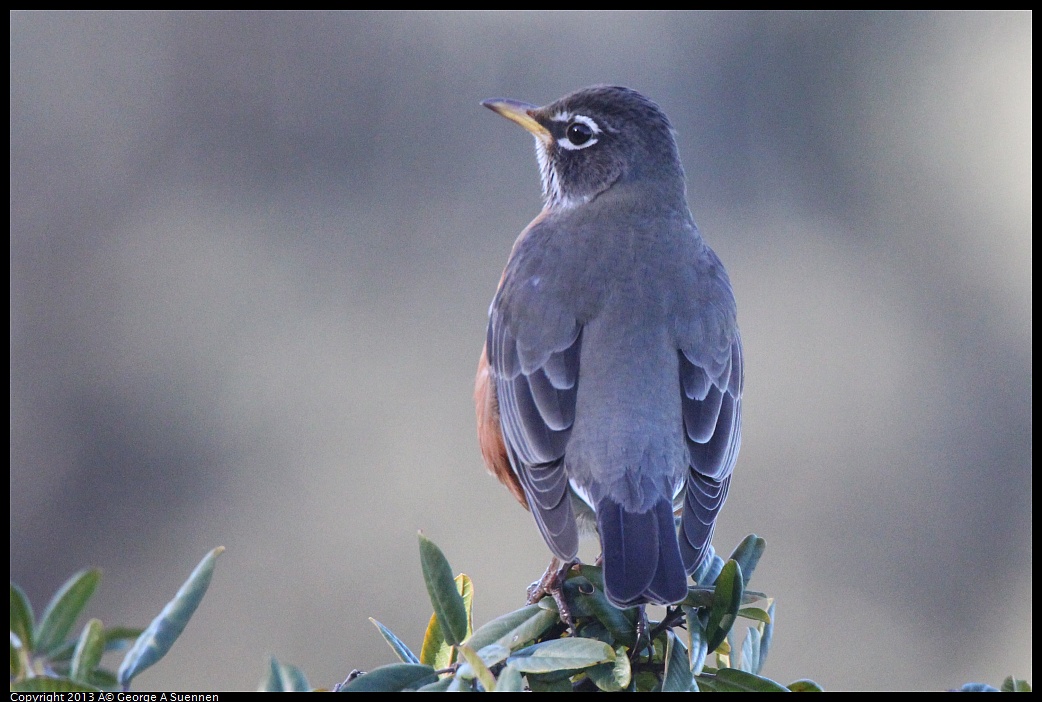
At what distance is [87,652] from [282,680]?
0.38 meters

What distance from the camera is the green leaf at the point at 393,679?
6.88 feet

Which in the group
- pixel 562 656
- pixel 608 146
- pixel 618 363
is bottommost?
pixel 562 656

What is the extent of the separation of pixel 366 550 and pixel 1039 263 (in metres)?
5.42

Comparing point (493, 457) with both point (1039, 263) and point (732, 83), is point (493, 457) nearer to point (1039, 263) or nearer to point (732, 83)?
point (1039, 263)

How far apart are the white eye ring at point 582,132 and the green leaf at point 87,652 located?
331 centimetres

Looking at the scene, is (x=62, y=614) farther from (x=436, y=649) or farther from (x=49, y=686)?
(x=436, y=649)

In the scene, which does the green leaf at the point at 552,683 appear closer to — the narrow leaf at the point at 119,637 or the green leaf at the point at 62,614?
the narrow leaf at the point at 119,637

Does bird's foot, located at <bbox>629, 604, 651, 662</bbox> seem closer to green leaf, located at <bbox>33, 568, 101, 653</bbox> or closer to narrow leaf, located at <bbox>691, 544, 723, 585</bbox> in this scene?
narrow leaf, located at <bbox>691, 544, 723, 585</bbox>

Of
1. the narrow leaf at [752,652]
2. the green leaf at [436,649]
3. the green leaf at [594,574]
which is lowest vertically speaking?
the narrow leaf at [752,652]

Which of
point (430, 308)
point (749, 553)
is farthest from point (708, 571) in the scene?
point (430, 308)

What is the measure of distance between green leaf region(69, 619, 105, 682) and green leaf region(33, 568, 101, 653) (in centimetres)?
10

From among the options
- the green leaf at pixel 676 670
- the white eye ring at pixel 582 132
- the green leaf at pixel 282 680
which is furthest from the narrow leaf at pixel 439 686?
the white eye ring at pixel 582 132

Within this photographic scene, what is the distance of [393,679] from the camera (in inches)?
84.4

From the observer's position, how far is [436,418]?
7.31 meters
